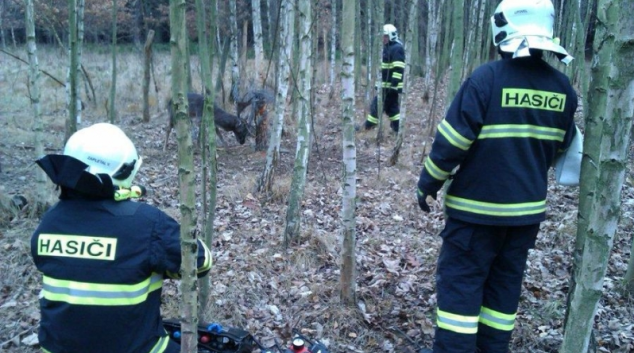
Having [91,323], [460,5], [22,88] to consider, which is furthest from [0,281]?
[22,88]

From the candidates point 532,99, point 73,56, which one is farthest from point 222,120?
point 532,99

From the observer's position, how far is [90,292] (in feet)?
7.52

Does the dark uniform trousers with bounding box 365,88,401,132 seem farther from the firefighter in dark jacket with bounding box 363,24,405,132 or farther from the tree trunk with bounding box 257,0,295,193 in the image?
the tree trunk with bounding box 257,0,295,193

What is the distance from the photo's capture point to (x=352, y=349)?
151 inches

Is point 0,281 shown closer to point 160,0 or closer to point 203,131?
point 203,131

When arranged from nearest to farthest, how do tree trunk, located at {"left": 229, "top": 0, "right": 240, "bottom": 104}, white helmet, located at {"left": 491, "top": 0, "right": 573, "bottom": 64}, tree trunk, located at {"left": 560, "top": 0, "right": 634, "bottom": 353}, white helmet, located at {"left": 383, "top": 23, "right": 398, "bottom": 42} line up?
tree trunk, located at {"left": 560, "top": 0, "right": 634, "bottom": 353}, white helmet, located at {"left": 491, "top": 0, "right": 573, "bottom": 64}, white helmet, located at {"left": 383, "top": 23, "right": 398, "bottom": 42}, tree trunk, located at {"left": 229, "top": 0, "right": 240, "bottom": 104}

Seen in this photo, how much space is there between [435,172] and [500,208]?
1.33 ft

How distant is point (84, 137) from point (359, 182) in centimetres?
578

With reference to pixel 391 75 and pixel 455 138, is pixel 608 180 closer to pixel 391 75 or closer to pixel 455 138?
pixel 455 138

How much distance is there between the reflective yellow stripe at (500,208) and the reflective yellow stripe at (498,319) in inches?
25.5

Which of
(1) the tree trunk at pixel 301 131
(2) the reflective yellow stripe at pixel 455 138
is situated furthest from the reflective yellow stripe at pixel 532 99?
(1) the tree trunk at pixel 301 131

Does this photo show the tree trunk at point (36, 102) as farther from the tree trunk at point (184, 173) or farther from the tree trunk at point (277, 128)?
the tree trunk at point (184, 173)

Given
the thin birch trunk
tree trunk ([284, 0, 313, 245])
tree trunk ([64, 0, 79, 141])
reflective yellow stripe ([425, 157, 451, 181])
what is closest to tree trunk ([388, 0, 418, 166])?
tree trunk ([284, 0, 313, 245])

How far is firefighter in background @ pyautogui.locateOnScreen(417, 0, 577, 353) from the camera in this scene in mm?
2855
